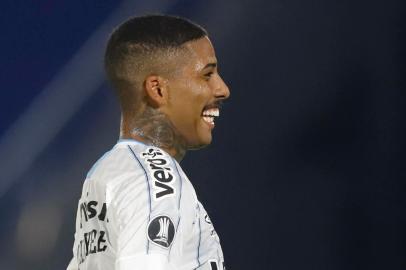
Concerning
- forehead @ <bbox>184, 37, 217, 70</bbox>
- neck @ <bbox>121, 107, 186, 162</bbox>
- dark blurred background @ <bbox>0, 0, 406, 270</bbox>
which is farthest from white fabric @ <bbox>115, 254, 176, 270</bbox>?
dark blurred background @ <bbox>0, 0, 406, 270</bbox>

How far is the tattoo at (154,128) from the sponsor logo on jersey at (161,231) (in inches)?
11.6

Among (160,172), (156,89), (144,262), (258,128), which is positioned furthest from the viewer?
(258,128)

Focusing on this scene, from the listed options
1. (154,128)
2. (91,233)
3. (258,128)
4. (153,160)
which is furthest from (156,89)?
(258,128)

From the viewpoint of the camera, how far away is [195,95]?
162cm

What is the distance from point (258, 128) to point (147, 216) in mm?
1594

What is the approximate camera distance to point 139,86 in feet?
5.27

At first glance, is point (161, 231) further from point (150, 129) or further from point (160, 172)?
point (150, 129)

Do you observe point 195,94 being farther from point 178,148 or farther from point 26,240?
point 26,240

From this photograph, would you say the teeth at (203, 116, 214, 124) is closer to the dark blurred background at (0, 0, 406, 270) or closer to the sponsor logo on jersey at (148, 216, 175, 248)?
the sponsor logo on jersey at (148, 216, 175, 248)

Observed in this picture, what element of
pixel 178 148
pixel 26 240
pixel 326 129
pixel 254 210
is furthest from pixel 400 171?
pixel 178 148

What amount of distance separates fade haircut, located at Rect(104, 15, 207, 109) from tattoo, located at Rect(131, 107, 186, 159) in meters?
0.04

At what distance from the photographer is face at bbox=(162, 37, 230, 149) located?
1.61 meters

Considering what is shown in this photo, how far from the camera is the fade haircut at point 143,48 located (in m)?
1.60

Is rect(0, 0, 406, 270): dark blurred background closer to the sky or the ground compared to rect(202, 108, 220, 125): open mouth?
closer to the sky
